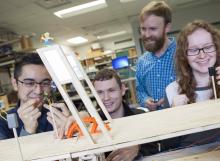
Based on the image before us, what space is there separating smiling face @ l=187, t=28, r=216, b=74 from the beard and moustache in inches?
25.1

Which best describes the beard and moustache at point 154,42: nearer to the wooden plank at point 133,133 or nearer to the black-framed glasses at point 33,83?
the black-framed glasses at point 33,83

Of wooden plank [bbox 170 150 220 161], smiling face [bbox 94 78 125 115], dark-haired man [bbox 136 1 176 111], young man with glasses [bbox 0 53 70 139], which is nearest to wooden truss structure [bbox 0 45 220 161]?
wooden plank [bbox 170 150 220 161]

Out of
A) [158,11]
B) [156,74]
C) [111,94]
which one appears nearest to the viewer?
[111,94]

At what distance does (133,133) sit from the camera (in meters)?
0.75

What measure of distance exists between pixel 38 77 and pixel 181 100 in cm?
81

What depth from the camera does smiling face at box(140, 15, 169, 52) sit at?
1.91 metres

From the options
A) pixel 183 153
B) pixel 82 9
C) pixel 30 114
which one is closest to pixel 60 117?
pixel 30 114

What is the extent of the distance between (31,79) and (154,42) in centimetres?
97

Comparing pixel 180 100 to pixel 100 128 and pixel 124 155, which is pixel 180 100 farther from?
pixel 100 128

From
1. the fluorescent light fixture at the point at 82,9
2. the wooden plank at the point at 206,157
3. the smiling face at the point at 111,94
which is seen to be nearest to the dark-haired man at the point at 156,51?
the smiling face at the point at 111,94

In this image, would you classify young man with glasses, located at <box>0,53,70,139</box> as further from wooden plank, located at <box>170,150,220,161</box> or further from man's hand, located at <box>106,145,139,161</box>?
wooden plank, located at <box>170,150,220,161</box>

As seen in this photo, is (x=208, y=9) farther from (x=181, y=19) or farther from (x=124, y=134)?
(x=124, y=134)

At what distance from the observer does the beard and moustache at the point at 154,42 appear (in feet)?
6.43

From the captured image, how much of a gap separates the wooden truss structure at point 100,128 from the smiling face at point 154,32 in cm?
110
